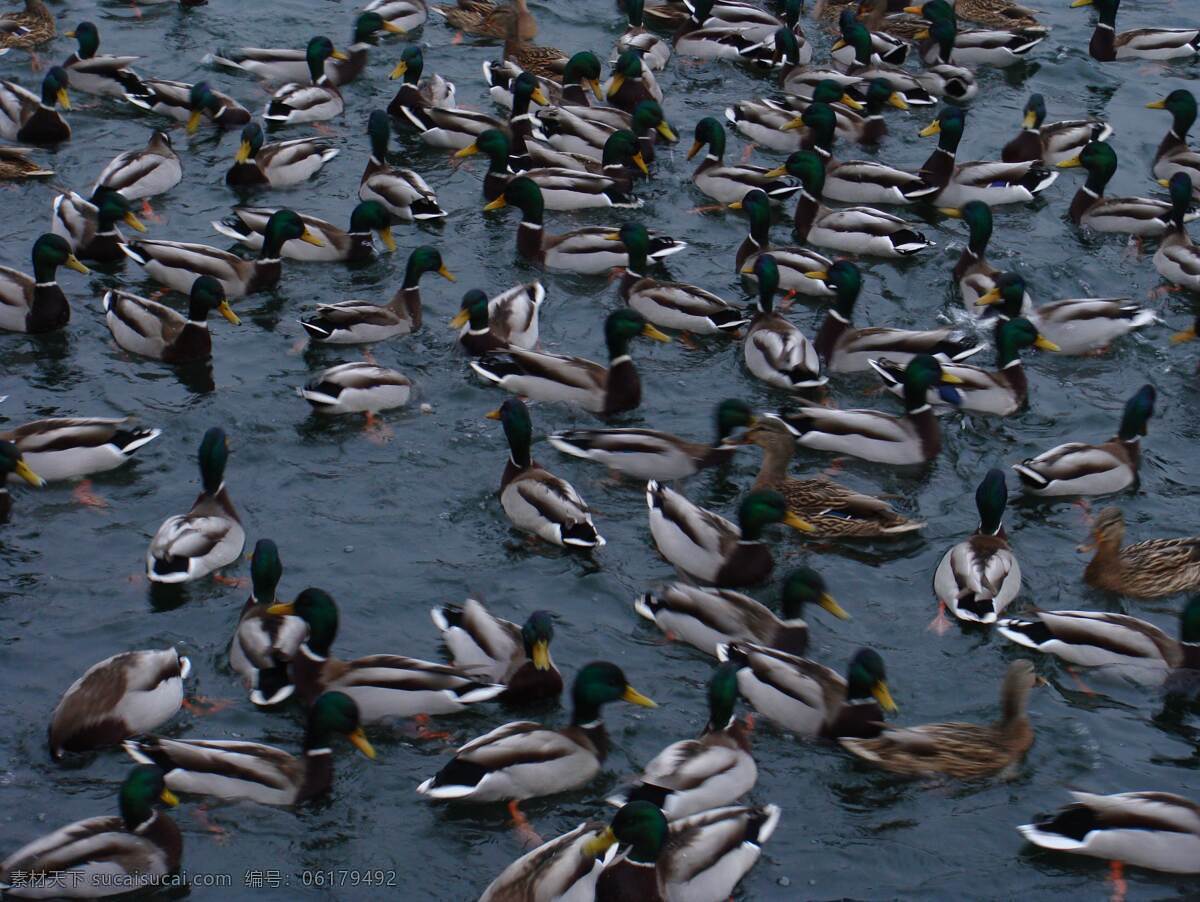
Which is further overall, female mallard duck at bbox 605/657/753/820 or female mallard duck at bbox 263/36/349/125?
female mallard duck at bbox 263/36/349/125

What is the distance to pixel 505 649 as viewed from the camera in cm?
1023

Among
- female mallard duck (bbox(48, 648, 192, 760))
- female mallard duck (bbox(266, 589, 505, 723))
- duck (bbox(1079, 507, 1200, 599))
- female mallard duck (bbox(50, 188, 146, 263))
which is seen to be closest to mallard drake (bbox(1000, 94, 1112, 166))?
duck (bbox(1079, 507, 1200, 599))

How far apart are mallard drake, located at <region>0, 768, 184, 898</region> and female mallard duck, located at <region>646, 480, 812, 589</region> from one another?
406cm

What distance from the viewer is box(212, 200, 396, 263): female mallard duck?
1506cm

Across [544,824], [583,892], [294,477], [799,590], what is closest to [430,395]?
[294,477]

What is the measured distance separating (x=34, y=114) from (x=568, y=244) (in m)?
5.71

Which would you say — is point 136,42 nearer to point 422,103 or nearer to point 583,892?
point 422,103

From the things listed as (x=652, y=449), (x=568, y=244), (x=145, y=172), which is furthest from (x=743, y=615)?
(x=145, y=172)

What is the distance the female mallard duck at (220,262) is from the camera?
1448 centimetres

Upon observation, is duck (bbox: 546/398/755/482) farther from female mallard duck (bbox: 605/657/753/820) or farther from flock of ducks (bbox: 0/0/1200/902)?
female mallard duck (bbox: 605/657/753/820)

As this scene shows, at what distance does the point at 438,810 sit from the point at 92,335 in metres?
6.39

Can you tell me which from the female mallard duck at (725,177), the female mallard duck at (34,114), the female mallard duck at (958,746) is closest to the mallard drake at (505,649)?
the female mallard duck at (958,746)

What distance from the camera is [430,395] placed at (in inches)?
527

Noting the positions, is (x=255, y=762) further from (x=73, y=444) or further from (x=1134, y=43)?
(x=1134, y=43)
